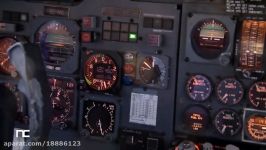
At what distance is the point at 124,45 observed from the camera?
3732mm

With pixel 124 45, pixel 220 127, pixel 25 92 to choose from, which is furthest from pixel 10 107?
pixel 220 127

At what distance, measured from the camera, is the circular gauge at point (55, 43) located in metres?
3.90

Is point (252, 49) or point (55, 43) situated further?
point (55, 43)

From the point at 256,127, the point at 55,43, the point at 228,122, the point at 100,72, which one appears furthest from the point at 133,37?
the point at 256,127

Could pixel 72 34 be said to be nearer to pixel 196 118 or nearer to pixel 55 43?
pixel 55 43

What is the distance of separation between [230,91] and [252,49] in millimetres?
315

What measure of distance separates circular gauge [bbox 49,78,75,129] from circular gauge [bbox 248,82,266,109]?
1291mm

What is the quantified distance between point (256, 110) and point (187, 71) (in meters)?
0.52

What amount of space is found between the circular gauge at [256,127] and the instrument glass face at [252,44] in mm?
330

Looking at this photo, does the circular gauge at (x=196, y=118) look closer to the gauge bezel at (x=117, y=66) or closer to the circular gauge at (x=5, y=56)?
the gauge bezel at (x=117, y=66)

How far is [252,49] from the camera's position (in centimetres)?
341

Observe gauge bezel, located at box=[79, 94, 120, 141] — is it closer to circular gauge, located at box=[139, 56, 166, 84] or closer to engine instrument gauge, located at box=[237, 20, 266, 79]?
circular gauge, located at box=[139, 56, 166, 84]

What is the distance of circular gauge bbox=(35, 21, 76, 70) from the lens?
390 centimetres

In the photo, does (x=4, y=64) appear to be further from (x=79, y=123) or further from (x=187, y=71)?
(x=187, y=71)
